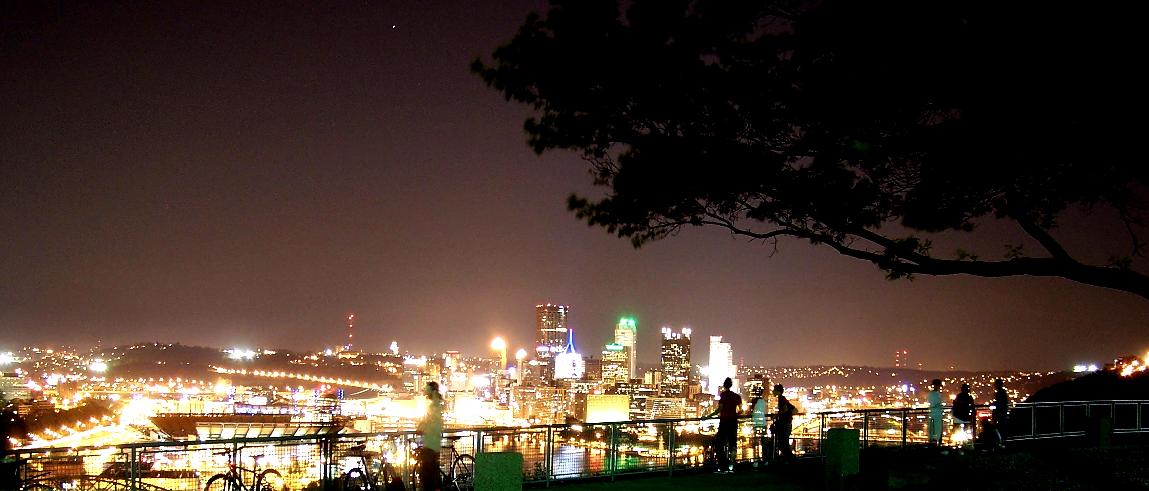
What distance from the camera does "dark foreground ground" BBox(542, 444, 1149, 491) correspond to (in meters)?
13.5

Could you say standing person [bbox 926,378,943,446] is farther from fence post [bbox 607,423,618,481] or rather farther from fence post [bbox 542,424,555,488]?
fence post [bbox 542,424,555,488]

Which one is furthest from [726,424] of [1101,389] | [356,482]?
[1101,389]

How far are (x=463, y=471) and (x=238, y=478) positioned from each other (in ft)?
10.3

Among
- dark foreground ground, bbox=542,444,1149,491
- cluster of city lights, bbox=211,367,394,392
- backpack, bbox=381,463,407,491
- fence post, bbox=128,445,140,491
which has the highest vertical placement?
fence post, bbox=128,445,140,491

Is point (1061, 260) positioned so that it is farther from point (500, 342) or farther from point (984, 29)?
point (500, 342)

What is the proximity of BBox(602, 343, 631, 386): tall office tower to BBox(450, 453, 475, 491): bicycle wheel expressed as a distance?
158m

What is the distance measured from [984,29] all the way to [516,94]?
5670 millimetres

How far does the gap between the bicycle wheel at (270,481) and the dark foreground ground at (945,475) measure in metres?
4.15

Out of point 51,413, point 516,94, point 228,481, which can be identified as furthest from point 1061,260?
point 51,413

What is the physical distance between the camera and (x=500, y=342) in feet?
421

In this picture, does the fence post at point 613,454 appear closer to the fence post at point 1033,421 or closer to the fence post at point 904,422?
the fence post at point 904,422

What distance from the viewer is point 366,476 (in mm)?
12867

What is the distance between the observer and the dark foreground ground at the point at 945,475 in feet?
44.1

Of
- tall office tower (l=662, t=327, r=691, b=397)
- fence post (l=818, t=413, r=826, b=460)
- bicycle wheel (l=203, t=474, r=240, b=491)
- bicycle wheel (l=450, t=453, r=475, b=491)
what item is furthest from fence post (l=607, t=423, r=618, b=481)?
tall office tower (l=662, t=327, r=691, b=397)
